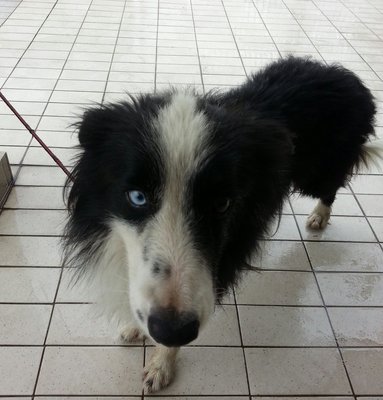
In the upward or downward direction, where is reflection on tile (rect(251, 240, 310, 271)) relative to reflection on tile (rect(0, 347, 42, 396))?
downward

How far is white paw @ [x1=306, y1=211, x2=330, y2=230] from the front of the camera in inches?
98.0

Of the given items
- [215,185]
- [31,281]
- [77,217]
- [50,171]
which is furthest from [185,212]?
[50,171]

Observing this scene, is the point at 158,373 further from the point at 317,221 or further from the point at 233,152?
the point at 317,221

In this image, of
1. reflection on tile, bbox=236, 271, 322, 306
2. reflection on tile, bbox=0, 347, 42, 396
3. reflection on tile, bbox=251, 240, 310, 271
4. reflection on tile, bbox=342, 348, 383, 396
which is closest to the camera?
reflection on tile, bbox=0, 347, 42, 396

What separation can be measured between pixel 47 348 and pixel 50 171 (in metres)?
1.27

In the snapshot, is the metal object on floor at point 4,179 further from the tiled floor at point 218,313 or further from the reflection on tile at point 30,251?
the reflection on tile at point 30,251

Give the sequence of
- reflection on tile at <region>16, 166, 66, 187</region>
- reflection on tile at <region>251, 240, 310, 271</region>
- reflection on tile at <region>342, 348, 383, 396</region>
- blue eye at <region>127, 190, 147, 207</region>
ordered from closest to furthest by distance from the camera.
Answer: blue eye at <region>127, 190, 147, 207</region>
reflection on tile at <region>342, 348, 383, 396</region>
reflection on tile at <region>251, 240, 310, 271</region>
reflection on tile at <region>16, 166, 66, 187</region>

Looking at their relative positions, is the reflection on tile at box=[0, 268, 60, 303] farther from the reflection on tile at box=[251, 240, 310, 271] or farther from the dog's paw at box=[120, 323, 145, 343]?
the reflection on tile at box=[251, 240, 310, 271]

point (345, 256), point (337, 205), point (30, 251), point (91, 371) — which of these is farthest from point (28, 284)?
point (337, 205)

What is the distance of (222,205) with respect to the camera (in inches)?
47.1

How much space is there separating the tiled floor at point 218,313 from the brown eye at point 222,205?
93cm

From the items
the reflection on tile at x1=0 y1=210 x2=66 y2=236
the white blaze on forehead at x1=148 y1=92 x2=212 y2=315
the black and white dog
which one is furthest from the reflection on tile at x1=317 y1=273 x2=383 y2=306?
the reflection on tile at x1=0 y1=210 x2=66 y2=236

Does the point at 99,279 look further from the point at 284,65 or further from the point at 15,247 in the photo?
the point at 284,65

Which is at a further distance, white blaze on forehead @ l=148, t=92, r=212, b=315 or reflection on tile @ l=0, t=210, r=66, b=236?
reflection on tile @ l=0, t=210, r=66, b=236
